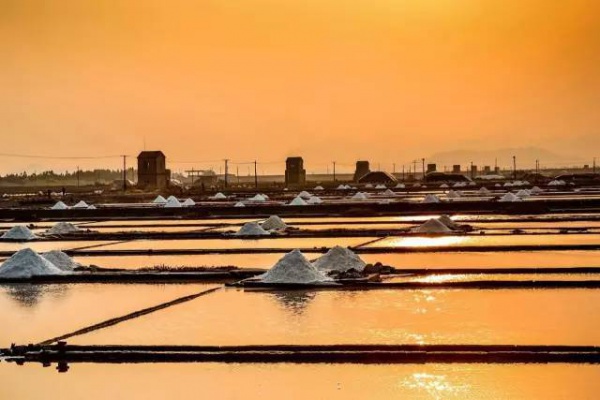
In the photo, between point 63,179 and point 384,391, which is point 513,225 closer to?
point 384,391

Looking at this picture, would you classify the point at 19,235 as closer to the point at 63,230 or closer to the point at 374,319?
the point at 63,230

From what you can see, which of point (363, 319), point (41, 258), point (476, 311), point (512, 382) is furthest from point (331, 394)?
point (41, 258)

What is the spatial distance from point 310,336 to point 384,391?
3.98 feet

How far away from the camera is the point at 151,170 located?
3547 cm

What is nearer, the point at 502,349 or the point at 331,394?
the point at 331,394

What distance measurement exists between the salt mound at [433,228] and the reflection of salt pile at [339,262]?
174 inches

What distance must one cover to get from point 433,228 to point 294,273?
5458 mm

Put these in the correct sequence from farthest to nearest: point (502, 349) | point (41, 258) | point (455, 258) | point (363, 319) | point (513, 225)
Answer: point (513, 225) < point (455, 258) < point (41, 258) < point (363, 319) < point (502, 349)

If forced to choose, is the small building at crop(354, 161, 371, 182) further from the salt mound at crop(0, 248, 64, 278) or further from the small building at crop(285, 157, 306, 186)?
the salt mound at crop(0, 248, 64, 278)

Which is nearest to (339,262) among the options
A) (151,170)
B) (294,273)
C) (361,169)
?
(294,273)

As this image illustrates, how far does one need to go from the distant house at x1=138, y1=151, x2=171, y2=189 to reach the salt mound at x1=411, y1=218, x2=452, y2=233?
76.1 ft

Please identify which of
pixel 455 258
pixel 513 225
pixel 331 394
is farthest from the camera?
pixel 513 225

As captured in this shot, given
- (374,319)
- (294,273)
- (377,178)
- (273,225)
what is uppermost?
(377,178)

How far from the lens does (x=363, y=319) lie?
18.9 ft
